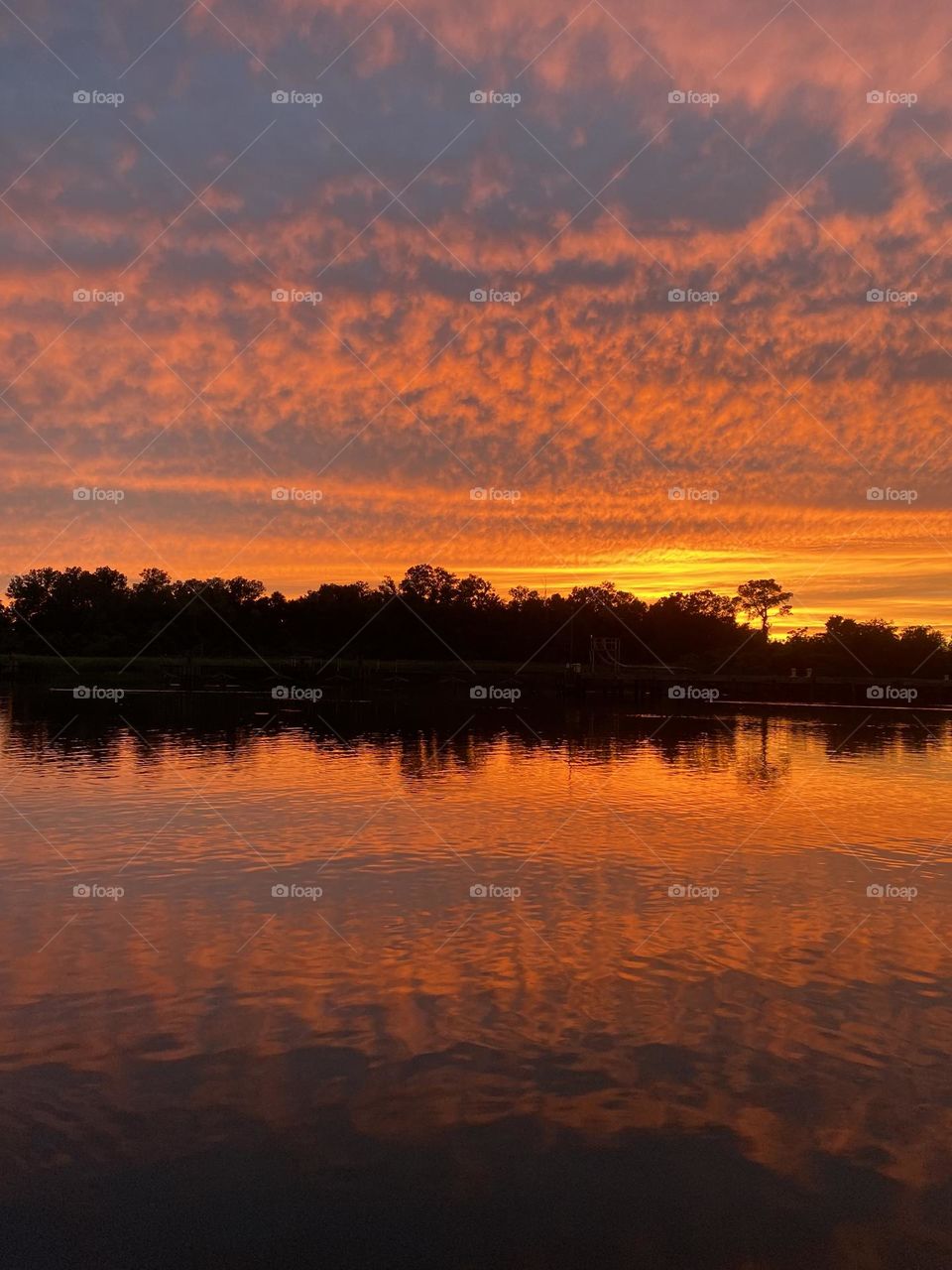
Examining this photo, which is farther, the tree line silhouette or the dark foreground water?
the tree line silhouette

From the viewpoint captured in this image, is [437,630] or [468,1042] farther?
[437,630]

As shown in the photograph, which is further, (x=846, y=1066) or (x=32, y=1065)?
(x=846, y=1066)

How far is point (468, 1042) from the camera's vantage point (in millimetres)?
14531

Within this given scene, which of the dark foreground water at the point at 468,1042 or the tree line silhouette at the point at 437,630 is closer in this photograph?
the dark foreground water at the point at 468,1042

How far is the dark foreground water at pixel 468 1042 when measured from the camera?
10188 millimetres

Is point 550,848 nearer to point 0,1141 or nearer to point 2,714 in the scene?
point 0,1141

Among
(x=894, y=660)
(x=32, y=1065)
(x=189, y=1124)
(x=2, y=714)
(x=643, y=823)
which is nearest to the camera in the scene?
(x=189, y=1124)

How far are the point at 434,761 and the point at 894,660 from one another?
124 m

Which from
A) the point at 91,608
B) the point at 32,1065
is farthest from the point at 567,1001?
the point at 91,608

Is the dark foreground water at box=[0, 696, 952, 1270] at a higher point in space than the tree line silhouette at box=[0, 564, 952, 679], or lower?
lower

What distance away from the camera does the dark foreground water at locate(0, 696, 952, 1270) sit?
401 inches

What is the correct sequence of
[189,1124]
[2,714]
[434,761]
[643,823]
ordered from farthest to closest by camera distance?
1. [2,714]
2. [434,761]
3. [643,823]
4. [189,1124]

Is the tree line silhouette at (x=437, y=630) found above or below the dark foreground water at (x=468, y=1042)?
above

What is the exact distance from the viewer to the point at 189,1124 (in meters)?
11.8
